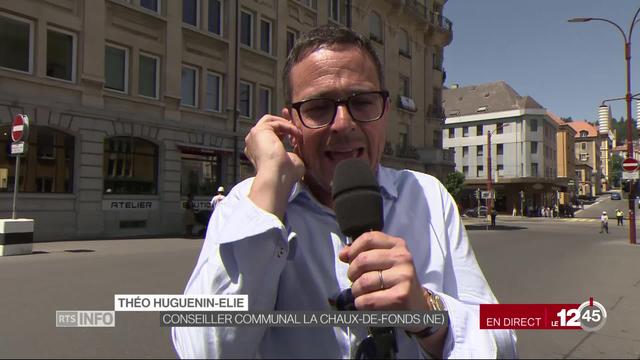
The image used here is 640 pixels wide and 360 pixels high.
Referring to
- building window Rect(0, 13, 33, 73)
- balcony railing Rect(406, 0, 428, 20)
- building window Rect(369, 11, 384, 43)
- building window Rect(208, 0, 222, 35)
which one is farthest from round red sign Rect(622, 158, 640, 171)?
balcony railing Rect(406, 0, 428, 20)

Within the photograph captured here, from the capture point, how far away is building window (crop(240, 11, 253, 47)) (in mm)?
23375

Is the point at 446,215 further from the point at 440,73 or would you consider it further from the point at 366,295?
the point at 440,73

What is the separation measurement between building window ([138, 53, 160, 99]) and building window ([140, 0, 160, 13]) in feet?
6.31

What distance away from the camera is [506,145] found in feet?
203

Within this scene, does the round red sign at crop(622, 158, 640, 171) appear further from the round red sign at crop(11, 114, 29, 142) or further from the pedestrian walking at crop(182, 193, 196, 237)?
the round red sign at crop(11, 114, 29, 142)

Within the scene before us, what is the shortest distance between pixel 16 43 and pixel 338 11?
19556 mm

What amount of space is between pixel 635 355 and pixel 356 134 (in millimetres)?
4811

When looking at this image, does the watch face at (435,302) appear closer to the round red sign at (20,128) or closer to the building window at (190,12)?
the round red sign at (20,128)

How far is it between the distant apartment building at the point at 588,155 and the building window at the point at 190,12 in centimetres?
9545

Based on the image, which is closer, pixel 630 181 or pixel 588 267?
pixel 588 267

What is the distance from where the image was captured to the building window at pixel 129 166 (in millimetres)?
17767

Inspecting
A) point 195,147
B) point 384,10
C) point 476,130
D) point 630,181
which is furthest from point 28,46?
point 476,130

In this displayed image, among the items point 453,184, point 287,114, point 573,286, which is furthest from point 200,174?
point 453,184

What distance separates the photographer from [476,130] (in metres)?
63.9
